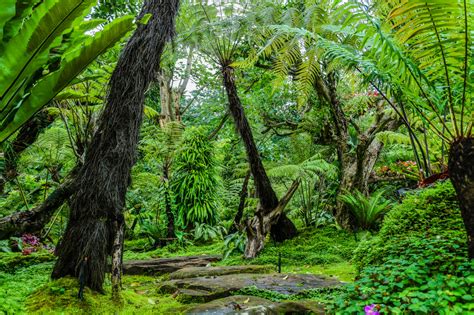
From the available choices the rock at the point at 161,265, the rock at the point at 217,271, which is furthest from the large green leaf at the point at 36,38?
the rock at the point at 161,265

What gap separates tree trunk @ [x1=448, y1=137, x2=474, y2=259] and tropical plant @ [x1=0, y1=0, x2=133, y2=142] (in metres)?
1.95

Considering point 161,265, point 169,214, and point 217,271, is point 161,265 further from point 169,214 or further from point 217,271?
point 169,214

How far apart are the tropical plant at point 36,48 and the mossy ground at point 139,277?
95cm

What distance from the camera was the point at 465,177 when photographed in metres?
1.83

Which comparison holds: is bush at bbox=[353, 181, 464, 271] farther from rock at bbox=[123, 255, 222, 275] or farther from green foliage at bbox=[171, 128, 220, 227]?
green foliage at bbox=[171, 128, 220, 227]

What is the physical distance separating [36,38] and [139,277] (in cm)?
316

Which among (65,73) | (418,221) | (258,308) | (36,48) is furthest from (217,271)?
(36,48)

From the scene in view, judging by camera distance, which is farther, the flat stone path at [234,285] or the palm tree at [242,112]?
the palm tree at [242,112]

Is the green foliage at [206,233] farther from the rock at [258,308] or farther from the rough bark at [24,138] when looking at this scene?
the rock at [258,308]

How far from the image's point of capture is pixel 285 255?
444 cm

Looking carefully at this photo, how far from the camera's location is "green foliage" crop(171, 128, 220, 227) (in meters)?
6.82

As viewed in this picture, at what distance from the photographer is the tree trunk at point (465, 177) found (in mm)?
1804

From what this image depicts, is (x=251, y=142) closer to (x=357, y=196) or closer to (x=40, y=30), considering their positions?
(x=357, y=196)

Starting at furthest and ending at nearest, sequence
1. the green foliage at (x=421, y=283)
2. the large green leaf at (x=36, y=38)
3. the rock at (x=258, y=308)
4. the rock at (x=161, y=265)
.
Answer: the rock at (x=161, y=265), the rock at (x=258, y=308), the large green leaf at (x=36, y=38), the green foliage at (x=421, y=283)
